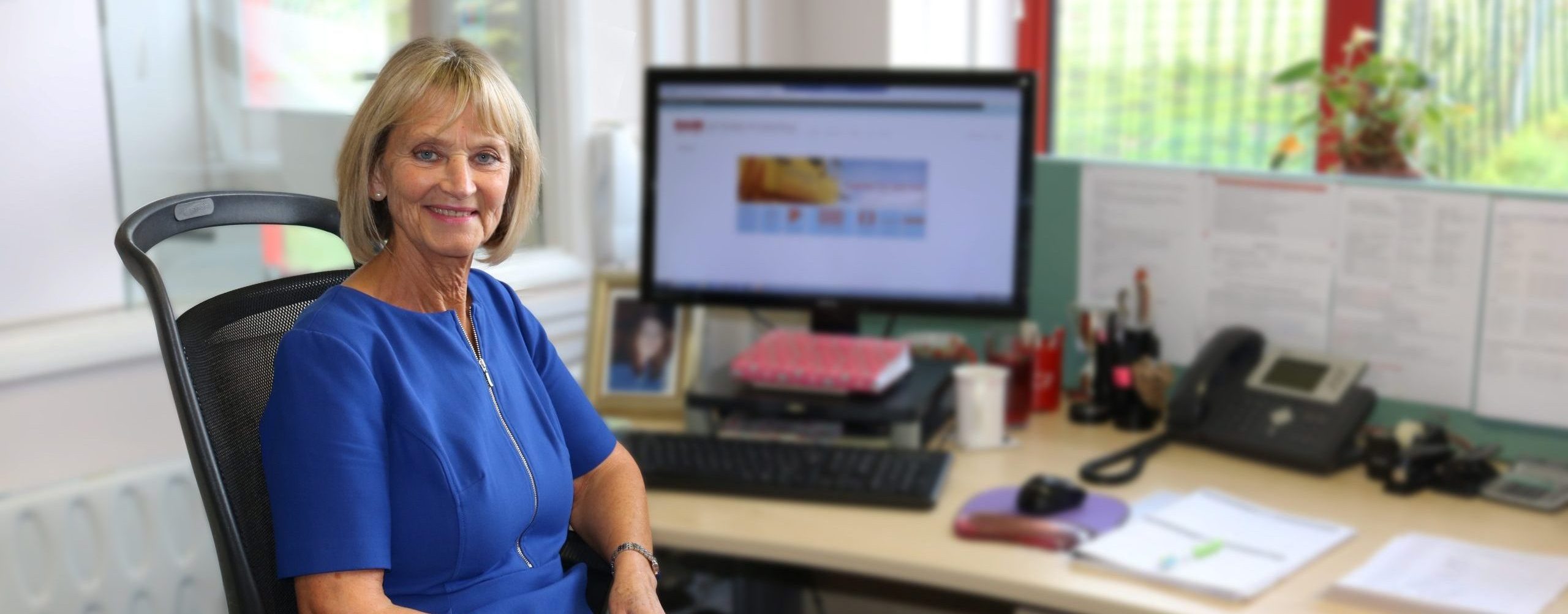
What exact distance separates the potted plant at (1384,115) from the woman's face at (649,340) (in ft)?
3.36

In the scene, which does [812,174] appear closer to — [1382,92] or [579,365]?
[579,365]

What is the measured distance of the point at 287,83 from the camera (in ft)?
5.91

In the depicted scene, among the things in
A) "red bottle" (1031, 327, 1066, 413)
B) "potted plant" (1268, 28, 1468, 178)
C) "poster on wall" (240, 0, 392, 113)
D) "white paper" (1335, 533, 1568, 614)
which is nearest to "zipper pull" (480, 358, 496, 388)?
"poster on wall" (240, 0, 392, 113)

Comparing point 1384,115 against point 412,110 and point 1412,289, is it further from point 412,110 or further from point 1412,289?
point 412,110

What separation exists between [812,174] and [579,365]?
0.50m

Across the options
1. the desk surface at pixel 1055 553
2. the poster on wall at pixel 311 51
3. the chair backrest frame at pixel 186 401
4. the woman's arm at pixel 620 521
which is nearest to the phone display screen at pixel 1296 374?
the desk surface at pixel 1055 553

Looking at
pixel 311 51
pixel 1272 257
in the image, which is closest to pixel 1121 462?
pixel 1272 257

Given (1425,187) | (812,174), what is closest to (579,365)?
(812,174)

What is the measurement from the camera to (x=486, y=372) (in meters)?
1.12

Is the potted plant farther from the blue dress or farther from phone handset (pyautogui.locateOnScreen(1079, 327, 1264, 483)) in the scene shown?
Answer: the blue dress

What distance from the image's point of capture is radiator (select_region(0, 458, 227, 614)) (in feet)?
4.98

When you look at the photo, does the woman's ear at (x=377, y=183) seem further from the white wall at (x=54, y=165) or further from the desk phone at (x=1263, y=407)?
the desk phone at (x=1263, y=407)

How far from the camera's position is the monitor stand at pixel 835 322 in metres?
2.01

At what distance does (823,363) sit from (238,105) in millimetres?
820
